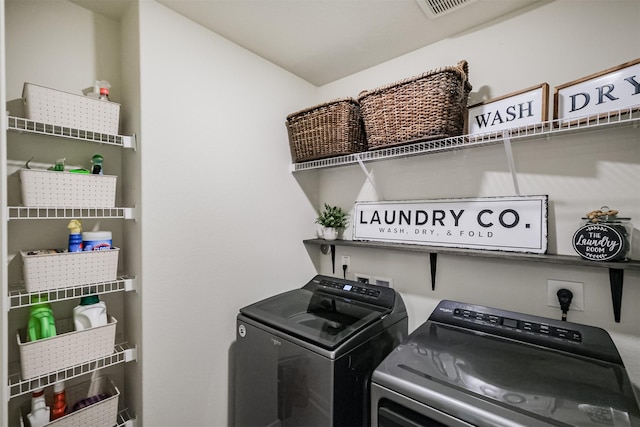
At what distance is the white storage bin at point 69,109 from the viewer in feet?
3.49

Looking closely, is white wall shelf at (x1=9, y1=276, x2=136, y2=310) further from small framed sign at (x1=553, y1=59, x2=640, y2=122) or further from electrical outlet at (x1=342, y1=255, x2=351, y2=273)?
small framed sign at (x1=553, y1=59, x2=640, y2=122)

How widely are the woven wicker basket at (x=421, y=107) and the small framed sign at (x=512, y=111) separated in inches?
2.6

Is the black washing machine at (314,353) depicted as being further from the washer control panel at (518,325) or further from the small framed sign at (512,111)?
the small framed sign at (512,111)

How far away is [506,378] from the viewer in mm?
916

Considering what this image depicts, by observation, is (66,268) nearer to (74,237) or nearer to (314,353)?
(74,237)

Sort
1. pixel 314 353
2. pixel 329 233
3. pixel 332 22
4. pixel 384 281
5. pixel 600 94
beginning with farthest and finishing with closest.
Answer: pixel 329 233, pixel 384 281, pixel 332 22, pixel 314 353, pixel 600 94

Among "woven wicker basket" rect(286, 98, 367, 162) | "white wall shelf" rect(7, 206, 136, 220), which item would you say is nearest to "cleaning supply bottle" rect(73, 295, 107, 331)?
"white wall shelf" rect(7, 206, 136, 220)

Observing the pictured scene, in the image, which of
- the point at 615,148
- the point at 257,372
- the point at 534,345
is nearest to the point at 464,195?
the point at 615,148

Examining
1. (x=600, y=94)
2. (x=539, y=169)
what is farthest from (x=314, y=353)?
(x=600, y=94)

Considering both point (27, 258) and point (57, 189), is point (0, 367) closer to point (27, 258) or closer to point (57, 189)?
point (27, 258)

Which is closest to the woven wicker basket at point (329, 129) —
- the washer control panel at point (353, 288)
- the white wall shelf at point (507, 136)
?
the white wall shelf at point (507, 136)

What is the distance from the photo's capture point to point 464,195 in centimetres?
150

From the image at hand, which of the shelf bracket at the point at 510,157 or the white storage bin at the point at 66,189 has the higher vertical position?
the shelf bracket at the point at 510,157

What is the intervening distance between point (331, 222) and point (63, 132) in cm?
138
